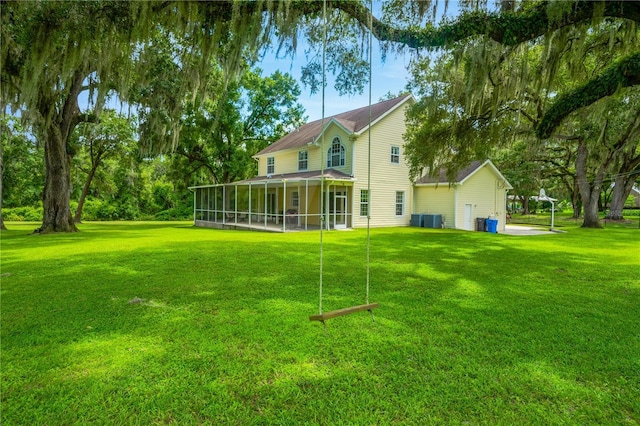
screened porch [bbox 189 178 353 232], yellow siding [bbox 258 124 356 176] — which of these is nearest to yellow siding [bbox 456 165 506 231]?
screened porch [bbox 189 178 353 232]

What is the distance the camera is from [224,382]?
2662 mm

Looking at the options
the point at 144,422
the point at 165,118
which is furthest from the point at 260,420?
the point at 165,118

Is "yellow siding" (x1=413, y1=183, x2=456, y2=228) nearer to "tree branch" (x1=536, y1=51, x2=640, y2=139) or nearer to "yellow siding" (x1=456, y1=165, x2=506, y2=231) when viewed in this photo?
"yellow siding" (x1=456, y1=165, x2=506, y2=231)

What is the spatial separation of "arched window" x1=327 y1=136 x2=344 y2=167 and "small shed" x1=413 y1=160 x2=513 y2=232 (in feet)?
16.1

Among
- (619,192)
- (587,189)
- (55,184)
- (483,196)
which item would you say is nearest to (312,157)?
(483,196)

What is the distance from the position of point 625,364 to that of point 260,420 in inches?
127

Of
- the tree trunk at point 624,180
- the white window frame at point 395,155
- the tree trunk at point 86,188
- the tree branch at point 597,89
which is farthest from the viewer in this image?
the tree trunk at point 86,188

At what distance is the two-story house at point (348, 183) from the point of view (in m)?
17.5

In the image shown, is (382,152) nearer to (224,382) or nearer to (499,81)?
(499,81)

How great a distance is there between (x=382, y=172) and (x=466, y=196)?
490cm

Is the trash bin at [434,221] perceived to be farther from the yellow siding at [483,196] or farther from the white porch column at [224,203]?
the white porch column at [224,203]

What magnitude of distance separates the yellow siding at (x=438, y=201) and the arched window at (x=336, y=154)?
16.8 ft

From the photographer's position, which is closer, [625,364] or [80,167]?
[625,364]

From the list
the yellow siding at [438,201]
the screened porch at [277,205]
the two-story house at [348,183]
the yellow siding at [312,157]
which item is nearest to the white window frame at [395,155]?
the two-story house at [348,183]
